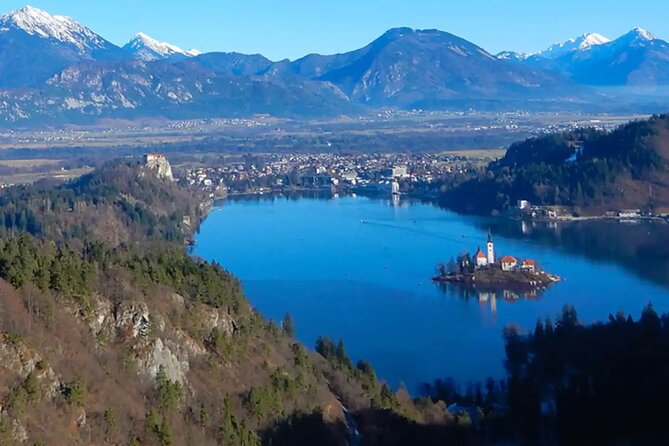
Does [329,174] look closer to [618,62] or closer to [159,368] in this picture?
[159,368]

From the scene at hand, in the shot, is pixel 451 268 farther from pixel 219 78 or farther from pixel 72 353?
pixel 219 78

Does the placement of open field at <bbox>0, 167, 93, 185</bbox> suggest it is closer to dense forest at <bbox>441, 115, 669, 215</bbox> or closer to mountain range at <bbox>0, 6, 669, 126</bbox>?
dense forest at <bbox>441, 115, 669, 215</bbox>

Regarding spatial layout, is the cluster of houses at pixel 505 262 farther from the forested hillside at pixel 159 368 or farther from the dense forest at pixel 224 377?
the forested hillside at pixel 159 368

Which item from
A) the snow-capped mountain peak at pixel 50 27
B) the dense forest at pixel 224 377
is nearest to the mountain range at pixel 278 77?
the snow-capped mountain peak at pixel 50 27

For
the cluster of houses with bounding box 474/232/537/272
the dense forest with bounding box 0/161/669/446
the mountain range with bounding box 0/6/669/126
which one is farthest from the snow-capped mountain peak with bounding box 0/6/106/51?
the dense forest with bounding box 0/161/669/446

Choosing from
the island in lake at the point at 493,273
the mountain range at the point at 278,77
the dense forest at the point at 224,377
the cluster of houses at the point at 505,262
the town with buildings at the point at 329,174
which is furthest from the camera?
the mountain range at the point at 278,77

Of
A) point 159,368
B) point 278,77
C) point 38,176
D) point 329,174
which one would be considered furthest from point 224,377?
point 278,77
